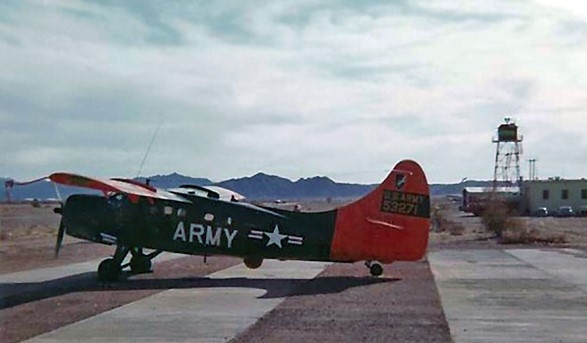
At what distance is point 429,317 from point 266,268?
10.4m

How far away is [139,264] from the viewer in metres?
21.9

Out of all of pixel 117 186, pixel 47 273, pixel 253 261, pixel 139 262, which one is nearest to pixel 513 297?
pixel 253 261

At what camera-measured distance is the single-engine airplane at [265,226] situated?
19.7m

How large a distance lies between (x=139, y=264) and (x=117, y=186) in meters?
3.17

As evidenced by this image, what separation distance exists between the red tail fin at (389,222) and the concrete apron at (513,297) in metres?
1.14

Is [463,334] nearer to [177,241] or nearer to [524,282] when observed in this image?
[524,282]

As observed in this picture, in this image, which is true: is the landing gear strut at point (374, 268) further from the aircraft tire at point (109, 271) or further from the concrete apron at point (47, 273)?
the concrete apron at point (47, 273)

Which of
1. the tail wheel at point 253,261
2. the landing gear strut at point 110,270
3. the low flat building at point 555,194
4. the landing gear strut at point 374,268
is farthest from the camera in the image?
the low flat building at point 555,194

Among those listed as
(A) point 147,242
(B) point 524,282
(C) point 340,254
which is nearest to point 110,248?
(A) point 147,242

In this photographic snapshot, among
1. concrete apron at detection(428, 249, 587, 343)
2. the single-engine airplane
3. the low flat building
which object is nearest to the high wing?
the single-engine airplane

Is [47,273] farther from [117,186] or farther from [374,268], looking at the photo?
[374,268]

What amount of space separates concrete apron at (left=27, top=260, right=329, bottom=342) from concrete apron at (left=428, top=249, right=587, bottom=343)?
3.10 m

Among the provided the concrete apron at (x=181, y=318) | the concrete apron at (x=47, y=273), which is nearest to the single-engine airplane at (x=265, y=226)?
the concrete apron at (x=181, y=318)

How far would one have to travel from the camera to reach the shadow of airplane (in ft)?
56.6
